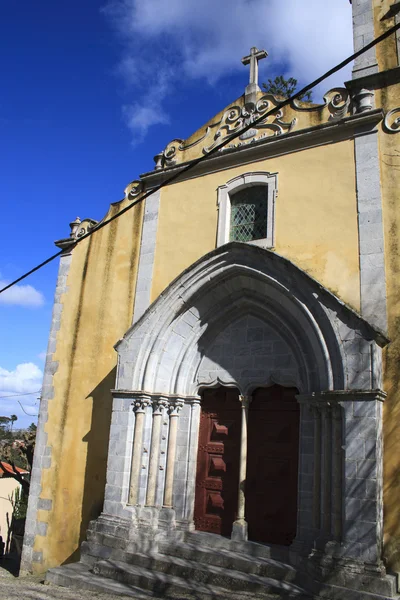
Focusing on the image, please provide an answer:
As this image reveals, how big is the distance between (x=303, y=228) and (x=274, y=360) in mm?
1903

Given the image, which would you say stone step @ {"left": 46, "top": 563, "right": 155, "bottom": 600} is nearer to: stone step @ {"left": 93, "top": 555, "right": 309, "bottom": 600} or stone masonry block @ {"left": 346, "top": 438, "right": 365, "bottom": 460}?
stone step @ {"left": 93, "top": 555, "right": 309, "bottom": 600}

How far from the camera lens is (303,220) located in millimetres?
7301

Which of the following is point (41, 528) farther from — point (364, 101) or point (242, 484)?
point (364, 101)

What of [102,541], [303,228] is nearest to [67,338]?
[102,541]

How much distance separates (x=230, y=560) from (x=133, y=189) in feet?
20.7

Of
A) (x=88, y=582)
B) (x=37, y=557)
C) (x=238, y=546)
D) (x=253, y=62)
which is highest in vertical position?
(x=253, y=62)

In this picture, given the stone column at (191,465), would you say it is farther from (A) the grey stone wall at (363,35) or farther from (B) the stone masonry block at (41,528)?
(A) the grey stone wall at (363,35)

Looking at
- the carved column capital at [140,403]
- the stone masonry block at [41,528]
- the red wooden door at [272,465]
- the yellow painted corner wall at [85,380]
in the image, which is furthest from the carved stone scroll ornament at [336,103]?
the stone masonry block at [41,528]

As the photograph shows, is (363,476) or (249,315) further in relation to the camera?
(249,315)

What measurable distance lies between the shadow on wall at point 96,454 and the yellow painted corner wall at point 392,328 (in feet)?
14.5

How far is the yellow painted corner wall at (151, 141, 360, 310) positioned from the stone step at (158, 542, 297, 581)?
3.29 m

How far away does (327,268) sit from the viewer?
688 cm

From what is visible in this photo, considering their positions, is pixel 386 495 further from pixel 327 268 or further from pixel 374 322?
pixel 327 268

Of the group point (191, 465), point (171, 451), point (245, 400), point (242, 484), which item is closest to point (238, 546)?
point (242, 484)
